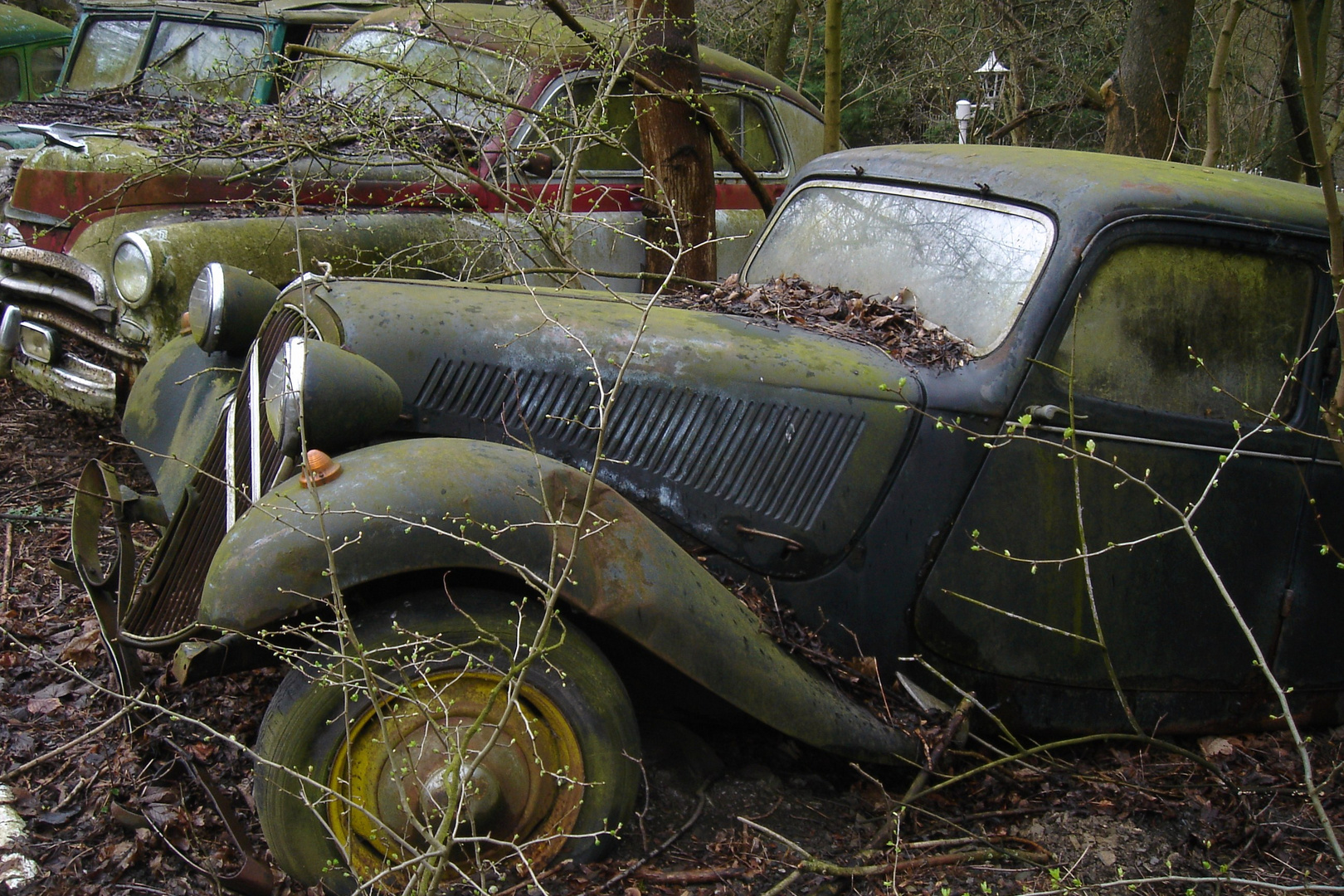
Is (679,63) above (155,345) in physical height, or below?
above

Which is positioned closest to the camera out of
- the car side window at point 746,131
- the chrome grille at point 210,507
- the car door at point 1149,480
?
the chrome grille at point 210,507

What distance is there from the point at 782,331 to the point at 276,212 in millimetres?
3101

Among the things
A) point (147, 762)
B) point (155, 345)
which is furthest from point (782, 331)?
point (155, 345)

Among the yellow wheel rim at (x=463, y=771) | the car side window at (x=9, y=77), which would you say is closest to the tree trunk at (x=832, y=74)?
the yellow wheel rim at (x=463, y=771)

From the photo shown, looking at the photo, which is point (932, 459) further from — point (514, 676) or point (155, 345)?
point (155, 345)

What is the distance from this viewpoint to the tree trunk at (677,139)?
5.19 metres

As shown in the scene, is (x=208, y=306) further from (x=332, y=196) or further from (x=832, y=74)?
(x=832, y=74)

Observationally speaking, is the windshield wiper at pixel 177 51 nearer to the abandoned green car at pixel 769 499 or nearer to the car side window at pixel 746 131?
the car side window at pixel 746 131

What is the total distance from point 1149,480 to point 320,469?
2.09m

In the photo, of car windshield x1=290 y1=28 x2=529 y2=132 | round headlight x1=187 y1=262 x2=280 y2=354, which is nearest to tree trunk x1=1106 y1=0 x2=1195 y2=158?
car windshield x1=290 y1=28 x2=529 y2=132

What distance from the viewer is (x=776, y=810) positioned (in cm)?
263

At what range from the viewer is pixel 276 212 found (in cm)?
502

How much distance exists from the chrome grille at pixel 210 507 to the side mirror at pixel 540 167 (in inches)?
115

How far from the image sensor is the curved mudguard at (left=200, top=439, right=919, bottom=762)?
83.4 inches
